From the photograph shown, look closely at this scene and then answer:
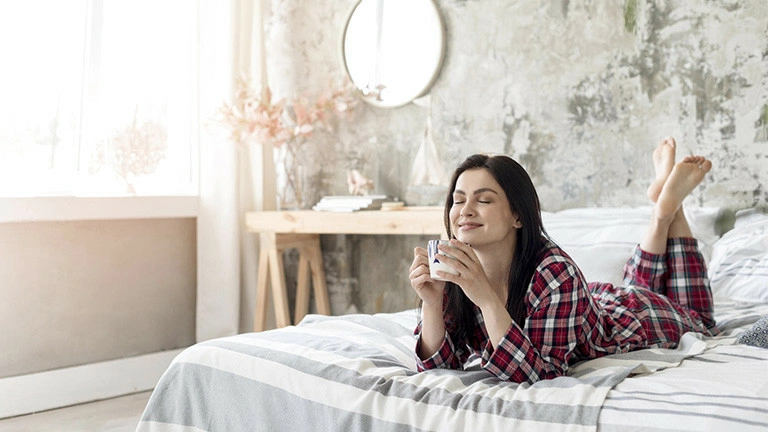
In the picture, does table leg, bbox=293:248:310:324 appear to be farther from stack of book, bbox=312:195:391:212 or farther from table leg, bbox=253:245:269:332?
stack of book, bbox=312:195:391:212

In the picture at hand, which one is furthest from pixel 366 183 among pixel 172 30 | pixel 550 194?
pixel 172 30

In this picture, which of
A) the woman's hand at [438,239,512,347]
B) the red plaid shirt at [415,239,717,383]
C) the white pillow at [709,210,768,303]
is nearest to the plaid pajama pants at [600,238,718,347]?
the red plaid shirt at [415,239,717,383]

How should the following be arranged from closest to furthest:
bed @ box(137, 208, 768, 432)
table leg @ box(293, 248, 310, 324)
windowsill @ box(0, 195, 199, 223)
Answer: bed @ box(137, 208, 768, 432), windowsill @ box(0, 195, 199, 223), table leg @ box(293, 248, 310, 324)

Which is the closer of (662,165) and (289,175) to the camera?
(662,165)

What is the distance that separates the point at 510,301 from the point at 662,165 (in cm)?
99

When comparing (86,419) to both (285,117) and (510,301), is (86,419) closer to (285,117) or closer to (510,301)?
(285,117)

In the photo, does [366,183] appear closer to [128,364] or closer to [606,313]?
[128,364]

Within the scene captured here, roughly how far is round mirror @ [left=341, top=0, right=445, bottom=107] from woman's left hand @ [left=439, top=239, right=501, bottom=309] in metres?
2.01

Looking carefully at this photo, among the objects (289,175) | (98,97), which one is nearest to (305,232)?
(289,175)

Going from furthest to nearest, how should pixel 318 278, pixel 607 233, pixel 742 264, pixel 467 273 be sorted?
1. pixel 318 278
2. pixel 607 233
3. pixel 742 264
4. pixel 467 273

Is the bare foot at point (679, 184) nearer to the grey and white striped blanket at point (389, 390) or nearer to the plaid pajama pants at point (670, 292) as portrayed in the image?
the plaid pajama pants at point (670, 292)

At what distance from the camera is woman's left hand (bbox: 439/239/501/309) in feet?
4.83

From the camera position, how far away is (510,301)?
1625 mm

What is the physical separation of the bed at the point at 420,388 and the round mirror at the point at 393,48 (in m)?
1.49
